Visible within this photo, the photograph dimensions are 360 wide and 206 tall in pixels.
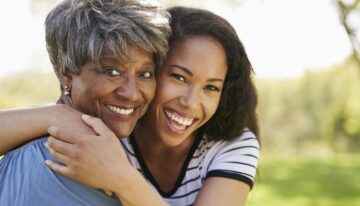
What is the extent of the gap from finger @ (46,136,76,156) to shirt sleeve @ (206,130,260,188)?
37.3 inches

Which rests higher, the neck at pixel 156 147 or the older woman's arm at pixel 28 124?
the neck at pixel 156 147

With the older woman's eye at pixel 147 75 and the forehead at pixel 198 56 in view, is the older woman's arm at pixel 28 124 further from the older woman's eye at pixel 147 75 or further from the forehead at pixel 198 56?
the forehead at pixel 198 56

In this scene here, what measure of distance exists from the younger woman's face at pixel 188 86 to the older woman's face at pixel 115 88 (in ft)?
1.07

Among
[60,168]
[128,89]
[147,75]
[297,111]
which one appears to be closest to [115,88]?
[128,89]

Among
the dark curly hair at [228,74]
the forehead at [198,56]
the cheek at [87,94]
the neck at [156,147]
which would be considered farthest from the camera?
the neck at [156,147]

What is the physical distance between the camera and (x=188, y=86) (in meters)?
2.98

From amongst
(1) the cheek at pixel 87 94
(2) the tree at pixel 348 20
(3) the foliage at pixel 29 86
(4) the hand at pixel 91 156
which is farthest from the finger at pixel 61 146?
(3) the foliage at pixel 29 86

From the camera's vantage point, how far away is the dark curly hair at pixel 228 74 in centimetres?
305

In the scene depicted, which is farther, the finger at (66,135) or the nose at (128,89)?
the nose at (128,89)

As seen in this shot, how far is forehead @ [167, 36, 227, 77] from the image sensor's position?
2.95 metres

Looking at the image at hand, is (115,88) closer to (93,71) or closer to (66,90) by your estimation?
(93,71)

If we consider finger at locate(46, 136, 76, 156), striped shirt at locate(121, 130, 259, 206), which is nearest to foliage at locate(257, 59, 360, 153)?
striped shirt at locate(121, 130, 259, 206)

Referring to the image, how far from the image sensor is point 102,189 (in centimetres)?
240

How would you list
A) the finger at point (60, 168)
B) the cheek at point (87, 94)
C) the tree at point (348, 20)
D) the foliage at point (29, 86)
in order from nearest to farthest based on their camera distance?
the finger at point (60, 168)
the cheek at point (87, 94)
the tree at point (348, 20)
the foliage at point (29, 86)
